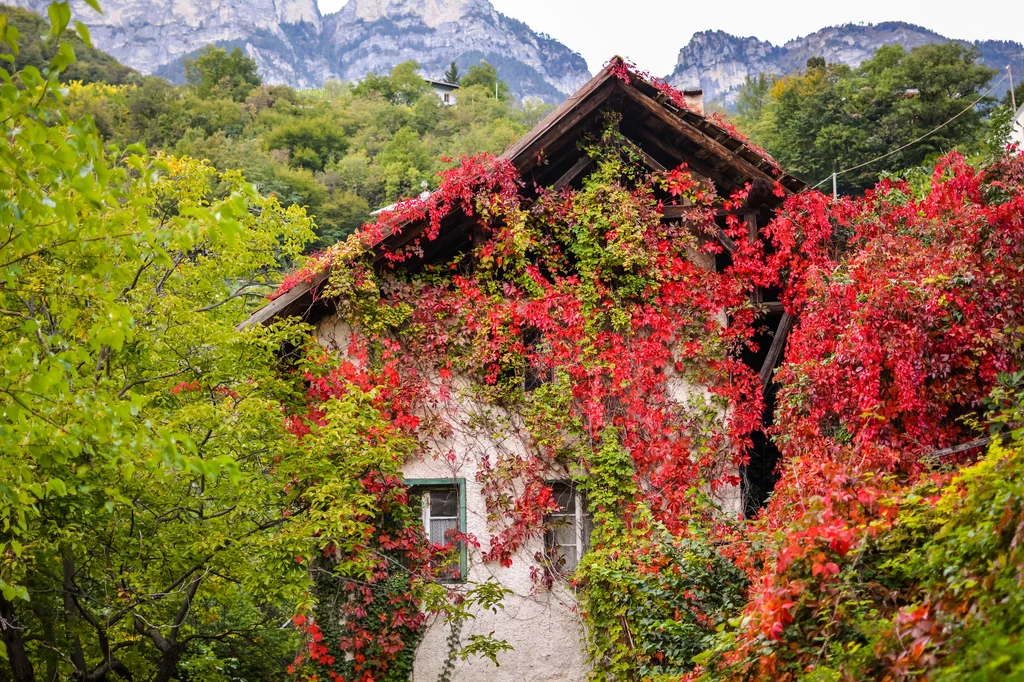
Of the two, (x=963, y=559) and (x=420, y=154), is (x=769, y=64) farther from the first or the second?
(x=963, y=559)

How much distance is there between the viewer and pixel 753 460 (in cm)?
1220

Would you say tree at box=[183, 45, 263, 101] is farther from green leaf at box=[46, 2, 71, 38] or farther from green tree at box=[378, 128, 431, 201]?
green leaf at box=[46, 2, 71, 38]

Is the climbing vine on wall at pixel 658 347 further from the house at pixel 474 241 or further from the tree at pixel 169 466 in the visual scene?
the tree at pixel 169 466

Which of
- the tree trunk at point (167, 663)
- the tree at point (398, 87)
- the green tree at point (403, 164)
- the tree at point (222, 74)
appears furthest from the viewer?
the tree at point (398, 87)

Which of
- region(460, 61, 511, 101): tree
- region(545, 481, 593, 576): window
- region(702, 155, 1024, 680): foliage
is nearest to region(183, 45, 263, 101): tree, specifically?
region(460, 61, 511, 101): tree

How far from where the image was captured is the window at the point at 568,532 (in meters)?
11.0

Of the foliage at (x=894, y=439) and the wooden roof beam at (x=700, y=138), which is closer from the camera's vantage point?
the foliage at (x=894, y=439)

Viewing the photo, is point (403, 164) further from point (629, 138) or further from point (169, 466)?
point (169, 466)

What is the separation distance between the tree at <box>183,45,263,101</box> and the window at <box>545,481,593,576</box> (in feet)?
243

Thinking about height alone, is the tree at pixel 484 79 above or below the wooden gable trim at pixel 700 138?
above

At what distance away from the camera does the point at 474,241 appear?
1207 cm

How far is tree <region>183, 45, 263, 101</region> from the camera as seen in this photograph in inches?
3172

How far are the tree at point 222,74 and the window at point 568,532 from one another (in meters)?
74.1

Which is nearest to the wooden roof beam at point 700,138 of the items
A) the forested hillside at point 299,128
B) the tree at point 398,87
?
the forested hillside at point 299,128
